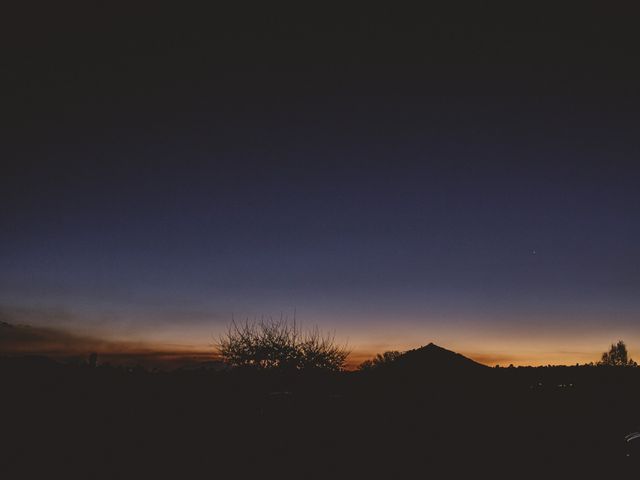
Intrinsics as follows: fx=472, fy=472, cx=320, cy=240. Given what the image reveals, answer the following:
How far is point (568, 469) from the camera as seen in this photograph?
1510cm

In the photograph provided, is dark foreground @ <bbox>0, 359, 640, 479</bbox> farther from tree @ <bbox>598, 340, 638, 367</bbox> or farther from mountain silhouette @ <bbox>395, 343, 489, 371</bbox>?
tree @ <bbox>598, 340, 638, 367</bbox>

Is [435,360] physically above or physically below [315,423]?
above

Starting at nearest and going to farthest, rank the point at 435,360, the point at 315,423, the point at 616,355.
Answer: the point at 435,360
the point at 315,423
the point at 616,355

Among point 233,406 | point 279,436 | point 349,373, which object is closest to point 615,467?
point 349,373

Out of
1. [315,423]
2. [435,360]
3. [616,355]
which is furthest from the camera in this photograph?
[616,355]

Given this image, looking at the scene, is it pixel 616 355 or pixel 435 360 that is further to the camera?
pixel 616 355

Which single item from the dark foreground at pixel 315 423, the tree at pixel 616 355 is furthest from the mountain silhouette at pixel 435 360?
the tree at pixel 616 355

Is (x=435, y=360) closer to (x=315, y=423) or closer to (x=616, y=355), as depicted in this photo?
(x=315, y=423)

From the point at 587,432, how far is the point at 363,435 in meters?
9.03

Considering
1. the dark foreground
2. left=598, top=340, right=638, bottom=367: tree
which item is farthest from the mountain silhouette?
left=598, top=340, right=638, bottom=367: tree

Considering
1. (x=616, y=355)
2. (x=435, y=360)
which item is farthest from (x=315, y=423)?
(x=616, y=355)

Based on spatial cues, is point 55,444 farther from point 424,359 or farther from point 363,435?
point 424,359

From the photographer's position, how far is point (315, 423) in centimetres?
1714

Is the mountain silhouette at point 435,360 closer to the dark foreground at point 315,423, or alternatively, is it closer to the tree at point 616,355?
the dark foreground at point 315,423
